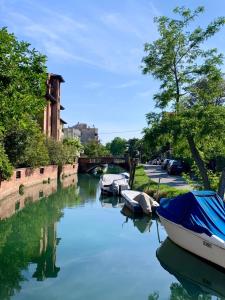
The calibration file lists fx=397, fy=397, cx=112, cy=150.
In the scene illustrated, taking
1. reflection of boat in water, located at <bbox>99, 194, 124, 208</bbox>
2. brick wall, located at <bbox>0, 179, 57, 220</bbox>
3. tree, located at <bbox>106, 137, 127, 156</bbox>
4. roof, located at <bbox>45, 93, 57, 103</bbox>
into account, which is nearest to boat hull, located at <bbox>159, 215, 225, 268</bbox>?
brick wall, located at <bbox>0, 179, 57, 220</bbox>

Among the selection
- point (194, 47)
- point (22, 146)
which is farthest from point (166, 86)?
point (22, 146)

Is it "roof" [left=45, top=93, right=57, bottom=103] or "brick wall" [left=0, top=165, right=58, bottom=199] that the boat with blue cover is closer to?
"brick wall" [left=0, top=165, right=58, bottom=199]

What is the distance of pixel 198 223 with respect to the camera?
43.3 feet

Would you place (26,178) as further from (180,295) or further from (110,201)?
(180,295)

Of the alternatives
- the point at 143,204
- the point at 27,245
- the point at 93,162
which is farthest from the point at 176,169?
the point at 27,245

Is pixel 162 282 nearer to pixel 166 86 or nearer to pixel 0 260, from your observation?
pixel 0 260

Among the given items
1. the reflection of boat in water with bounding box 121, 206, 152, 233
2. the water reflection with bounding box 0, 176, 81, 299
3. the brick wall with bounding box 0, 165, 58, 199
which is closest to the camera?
the water reflection with bounding box 0, 176, 81, 299

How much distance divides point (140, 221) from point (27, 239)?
706 centimetres

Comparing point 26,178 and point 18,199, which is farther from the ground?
point 26,178

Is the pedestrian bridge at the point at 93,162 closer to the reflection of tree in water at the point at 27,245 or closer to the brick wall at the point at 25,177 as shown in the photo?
the brick wall at the point at 25,177

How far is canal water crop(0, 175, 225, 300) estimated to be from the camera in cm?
1104

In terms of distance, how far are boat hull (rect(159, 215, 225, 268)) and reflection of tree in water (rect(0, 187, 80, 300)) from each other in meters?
4.52

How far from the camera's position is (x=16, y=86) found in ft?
50.8

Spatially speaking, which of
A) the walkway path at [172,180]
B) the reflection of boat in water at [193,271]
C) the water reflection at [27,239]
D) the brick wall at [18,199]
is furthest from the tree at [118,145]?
the reflection of boat in water at [193,271]
